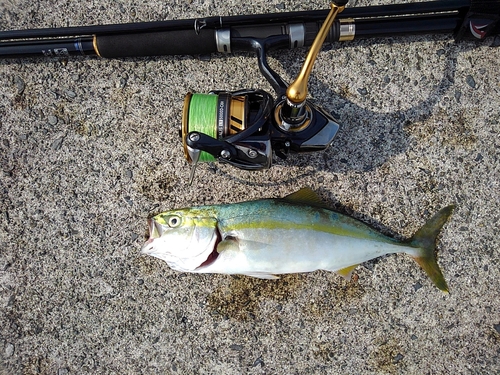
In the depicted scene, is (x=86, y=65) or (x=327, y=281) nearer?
(x=327, y=281)

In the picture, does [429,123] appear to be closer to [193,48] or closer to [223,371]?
[193,48]

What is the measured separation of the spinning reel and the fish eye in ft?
1.03

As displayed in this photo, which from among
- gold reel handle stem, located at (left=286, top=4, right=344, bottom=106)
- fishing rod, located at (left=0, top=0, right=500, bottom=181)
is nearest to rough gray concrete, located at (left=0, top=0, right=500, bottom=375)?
fishing rod, located at (left=0, top=0, right=500, bottom=181)

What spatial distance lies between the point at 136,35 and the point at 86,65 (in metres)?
0.50

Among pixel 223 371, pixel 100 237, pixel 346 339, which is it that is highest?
pixel 100 237

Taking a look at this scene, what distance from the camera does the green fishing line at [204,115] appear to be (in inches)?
82.0

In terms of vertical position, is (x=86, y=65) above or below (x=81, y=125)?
above

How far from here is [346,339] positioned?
7.91ft

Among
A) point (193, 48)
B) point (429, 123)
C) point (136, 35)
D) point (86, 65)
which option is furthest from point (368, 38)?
point (86, 65)

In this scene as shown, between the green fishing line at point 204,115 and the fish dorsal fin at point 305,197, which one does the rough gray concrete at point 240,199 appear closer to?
the fish dorsal fin at point 305,197

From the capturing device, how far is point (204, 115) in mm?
2094

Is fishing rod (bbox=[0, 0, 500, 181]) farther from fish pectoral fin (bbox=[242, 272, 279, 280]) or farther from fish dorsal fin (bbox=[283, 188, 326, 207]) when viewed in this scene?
fish pectoral fin (bbox=[242, 272, 279, 280])

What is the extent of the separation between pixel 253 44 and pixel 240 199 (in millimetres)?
952

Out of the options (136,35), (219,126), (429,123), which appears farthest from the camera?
(429,123)
